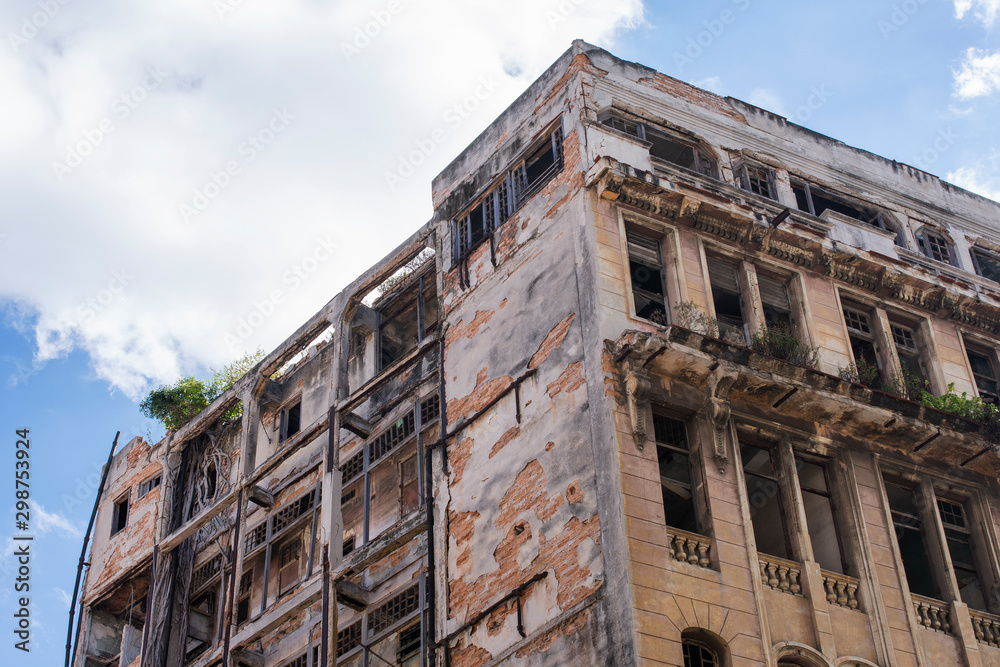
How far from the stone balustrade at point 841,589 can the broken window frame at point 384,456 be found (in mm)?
7483

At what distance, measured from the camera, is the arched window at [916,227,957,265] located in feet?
85.8

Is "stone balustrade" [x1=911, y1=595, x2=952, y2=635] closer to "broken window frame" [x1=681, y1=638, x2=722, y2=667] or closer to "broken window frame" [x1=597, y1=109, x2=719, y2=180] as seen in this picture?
"broken window frame" [x1=681, y1=638, x2=722, y2=667]

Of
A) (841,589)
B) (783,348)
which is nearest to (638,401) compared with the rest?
(783,348)

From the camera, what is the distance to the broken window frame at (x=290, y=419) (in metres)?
28.7

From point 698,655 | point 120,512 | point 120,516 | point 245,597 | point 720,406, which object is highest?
point 120,512

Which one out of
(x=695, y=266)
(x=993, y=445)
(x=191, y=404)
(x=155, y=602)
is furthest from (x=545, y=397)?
(x=191, y=404)

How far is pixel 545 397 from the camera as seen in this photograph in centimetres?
2022

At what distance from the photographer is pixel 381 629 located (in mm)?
22750

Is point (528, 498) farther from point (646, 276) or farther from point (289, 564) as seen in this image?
point (289, 564)

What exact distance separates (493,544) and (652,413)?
316 centimetres

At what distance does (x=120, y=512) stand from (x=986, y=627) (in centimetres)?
2031

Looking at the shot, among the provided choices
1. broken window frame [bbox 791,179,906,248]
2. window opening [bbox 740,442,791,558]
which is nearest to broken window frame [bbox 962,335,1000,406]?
broken window frame [bbox 791,179,906,248]

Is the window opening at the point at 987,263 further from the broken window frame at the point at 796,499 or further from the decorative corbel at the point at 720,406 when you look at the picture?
the decorative corbel at the point at 720,406

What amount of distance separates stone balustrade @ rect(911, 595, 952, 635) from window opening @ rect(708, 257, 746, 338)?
17.5ft
